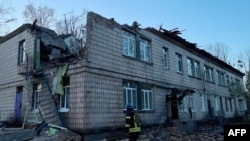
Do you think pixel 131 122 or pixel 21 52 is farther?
pixel 21 52

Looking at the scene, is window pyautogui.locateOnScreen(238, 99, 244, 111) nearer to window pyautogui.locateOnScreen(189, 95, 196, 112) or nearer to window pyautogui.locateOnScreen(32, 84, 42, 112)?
window pyautogui.locateOnScreen(189, 95, 196, 112)

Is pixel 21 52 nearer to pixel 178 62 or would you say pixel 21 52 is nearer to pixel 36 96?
pixel 36 96

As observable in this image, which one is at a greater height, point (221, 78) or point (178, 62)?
point (178, 62)

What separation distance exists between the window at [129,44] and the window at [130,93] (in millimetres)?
1797

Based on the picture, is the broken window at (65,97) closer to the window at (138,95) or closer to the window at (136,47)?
the window at (138,95)

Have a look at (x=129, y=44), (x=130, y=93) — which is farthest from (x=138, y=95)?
(x=129, y=44)

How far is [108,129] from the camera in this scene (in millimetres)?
11766

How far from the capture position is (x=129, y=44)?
48.4 ft

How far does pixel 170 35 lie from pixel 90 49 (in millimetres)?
9051

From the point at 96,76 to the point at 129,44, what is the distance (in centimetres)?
390

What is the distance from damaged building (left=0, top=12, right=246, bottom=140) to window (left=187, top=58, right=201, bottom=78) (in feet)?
1.06

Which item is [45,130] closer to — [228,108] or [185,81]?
[185,81]

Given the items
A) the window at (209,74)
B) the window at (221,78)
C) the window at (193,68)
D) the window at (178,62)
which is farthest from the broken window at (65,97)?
the window at (221,78)

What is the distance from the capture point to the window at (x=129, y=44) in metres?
14.4
